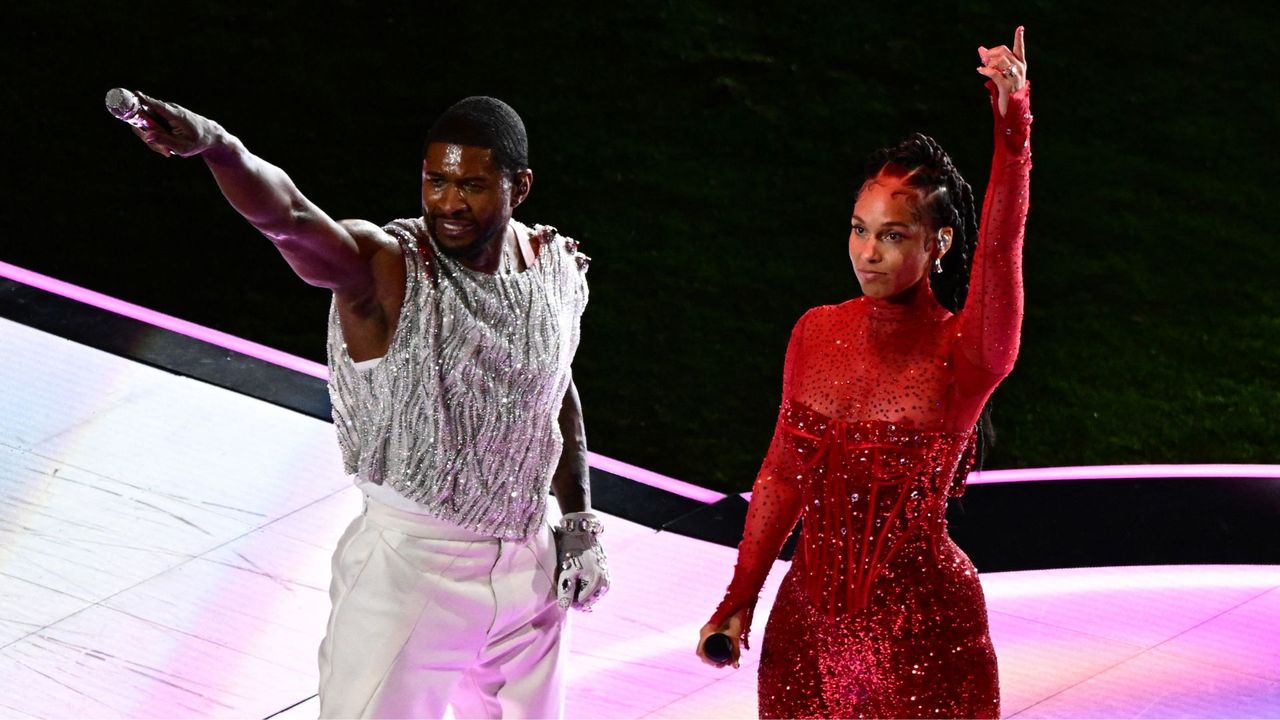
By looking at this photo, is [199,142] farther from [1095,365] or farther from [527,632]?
[1095,365]

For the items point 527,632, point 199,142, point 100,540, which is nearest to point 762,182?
point 100,540

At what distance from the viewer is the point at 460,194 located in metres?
2.98

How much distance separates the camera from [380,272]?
115 inches

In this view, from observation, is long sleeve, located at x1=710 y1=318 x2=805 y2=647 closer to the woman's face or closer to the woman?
the woman

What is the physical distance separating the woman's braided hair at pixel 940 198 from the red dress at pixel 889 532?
3.6 inches

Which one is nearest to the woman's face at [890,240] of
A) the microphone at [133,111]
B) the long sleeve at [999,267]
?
the long sleeve at [999,267]

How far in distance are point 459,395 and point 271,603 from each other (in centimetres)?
197

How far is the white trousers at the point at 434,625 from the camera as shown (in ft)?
9.80

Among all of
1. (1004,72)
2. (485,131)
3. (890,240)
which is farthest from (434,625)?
(1004,72)

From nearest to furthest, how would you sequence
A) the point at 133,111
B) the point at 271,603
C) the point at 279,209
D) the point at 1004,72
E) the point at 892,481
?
the point at 133,111 < the point at 1004,72 < the point at 279,209 < the point at 892,481 < the point at 271,603

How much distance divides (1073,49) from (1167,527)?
184 inches

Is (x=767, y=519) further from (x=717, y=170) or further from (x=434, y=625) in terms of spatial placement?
(x=717, y=170)

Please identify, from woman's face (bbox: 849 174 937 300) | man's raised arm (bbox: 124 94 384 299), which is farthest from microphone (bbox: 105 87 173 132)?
woman's face (bbox: 849 174 937 300)

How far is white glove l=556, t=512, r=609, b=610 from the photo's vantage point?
10.5ft
